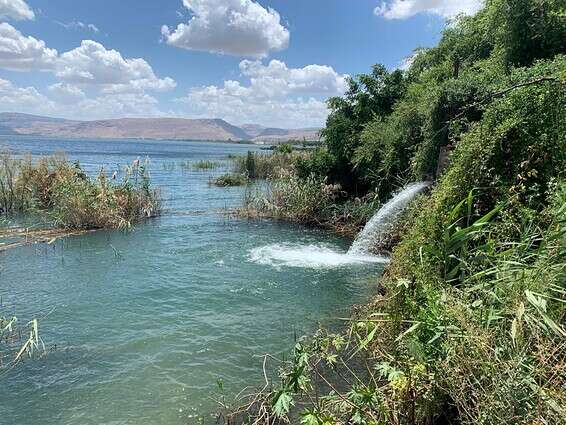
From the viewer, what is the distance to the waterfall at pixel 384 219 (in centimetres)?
1090

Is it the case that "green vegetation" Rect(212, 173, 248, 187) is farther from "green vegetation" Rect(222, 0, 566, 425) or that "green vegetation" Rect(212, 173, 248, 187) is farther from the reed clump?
"green vegetation" Rect(222, 0, 566, 425)

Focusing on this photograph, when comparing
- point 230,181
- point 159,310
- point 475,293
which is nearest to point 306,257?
point 159,310

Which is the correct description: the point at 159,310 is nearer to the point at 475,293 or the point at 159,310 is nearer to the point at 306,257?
the point at 306,257

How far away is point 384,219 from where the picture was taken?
11438 millimetres

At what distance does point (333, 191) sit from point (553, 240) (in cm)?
1236

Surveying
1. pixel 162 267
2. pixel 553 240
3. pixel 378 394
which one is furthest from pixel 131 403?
pixel 162 267

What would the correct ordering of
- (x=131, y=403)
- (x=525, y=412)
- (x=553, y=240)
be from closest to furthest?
(x=525, y=412) < (x=553, y=240) < (x=131, y=403)

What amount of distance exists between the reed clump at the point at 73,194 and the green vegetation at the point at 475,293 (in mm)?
10204

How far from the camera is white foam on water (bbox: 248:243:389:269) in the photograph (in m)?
11.0

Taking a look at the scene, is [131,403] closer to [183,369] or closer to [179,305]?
[183,369]

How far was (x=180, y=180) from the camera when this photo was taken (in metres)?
32.8

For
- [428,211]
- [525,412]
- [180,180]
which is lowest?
[180,180]

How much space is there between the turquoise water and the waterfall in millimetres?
909

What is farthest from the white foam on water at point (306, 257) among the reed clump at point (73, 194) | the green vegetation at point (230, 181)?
the green vegetation at point (230, 181)
